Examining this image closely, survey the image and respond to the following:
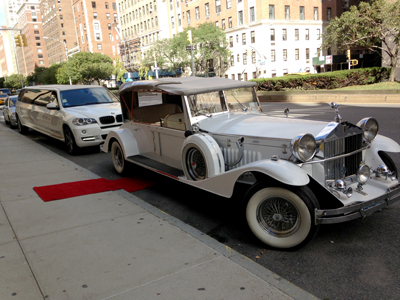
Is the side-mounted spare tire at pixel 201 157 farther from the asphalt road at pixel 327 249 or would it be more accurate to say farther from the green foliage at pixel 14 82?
the green foliage at pixel 14 82

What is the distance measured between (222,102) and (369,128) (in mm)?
2145

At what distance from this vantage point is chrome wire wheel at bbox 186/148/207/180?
177 inches

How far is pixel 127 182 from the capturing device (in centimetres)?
642

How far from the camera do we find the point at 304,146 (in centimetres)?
348

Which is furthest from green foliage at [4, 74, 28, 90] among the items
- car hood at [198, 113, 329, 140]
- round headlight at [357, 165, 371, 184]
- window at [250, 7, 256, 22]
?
round headlight at [357, 165, 371, 184]

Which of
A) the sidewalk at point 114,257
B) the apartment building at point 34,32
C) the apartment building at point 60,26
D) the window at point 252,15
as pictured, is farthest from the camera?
the apartment building at point 34,32

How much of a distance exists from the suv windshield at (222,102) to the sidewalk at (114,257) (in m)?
1.65

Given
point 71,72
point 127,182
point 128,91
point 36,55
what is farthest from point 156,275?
point 36,55

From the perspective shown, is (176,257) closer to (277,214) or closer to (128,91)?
(277,214)

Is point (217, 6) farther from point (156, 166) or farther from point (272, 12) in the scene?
point (156, 166)

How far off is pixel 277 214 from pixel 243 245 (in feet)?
1.90

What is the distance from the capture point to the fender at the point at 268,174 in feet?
10.7

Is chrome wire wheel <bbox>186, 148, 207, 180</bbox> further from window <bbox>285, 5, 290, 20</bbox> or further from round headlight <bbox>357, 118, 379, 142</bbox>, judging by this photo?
window <bbox>285, 5, 290, 20</bbox>

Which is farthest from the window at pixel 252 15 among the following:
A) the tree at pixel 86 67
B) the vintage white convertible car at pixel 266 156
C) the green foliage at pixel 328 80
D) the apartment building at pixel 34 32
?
the apartment building at pixel 34 32
